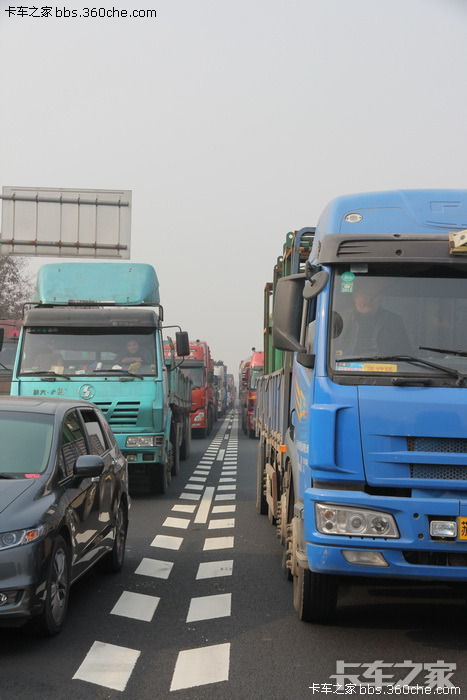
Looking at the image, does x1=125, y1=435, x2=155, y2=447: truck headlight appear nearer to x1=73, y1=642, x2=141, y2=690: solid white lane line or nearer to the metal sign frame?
x1=73, y1=642, x2=141, y2=690: solid white lane line

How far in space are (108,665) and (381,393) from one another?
7.64 feet

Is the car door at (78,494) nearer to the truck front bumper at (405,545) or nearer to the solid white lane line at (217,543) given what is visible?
the truck front bumper at (405,545)

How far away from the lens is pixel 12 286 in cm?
6200

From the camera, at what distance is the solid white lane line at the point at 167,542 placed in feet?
35.2

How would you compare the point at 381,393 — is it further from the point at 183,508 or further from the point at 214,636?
the point at 183,508

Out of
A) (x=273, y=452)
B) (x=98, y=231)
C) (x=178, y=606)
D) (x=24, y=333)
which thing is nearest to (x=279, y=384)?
(x=273, y=452)

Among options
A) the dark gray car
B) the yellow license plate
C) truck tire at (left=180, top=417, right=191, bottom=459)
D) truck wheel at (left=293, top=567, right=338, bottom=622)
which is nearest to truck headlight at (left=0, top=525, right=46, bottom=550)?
the dark gray car

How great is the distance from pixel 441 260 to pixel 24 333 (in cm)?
1046

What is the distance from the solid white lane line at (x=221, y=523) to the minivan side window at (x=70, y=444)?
4533mm

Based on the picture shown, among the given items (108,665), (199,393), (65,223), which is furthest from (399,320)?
(199,393)

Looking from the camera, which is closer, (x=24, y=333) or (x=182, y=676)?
(x=182, y=676)

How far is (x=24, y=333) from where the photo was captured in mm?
15875

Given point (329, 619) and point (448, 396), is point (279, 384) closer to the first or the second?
point (329, 619)

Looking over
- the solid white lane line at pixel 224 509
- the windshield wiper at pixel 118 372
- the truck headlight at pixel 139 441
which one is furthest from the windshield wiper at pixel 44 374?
the solid white lane line at pixel 224 509
